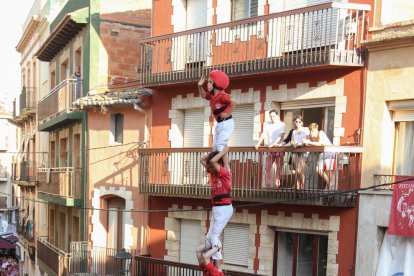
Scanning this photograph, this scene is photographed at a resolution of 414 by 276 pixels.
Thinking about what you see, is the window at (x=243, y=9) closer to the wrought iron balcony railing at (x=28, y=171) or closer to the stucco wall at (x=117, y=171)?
the stucco wall at (x=117, y=171)

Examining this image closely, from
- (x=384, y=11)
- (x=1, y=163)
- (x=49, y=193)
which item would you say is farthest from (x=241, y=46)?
(x=1, y=163)

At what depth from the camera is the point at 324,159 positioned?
1291cm

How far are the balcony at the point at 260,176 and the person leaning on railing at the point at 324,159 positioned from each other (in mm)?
20

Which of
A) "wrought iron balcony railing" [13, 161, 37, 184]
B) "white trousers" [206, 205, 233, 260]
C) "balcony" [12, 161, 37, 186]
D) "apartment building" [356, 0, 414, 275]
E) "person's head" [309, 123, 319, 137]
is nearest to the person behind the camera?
"white trousers" [206, 205, 233, 260]

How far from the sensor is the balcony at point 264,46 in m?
13.1

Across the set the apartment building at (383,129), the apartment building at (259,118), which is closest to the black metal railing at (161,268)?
the apartment building at (259,118)

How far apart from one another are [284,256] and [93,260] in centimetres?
690

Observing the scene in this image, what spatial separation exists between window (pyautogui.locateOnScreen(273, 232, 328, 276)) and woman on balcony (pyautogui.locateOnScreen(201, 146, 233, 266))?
296 inches

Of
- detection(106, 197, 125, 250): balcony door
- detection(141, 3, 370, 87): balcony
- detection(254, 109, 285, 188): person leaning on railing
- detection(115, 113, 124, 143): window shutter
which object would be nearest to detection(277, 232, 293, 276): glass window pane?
detection(254, 109, 285, 188): person leaning on railing

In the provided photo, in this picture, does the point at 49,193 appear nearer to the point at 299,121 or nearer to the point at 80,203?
the point at 80,203

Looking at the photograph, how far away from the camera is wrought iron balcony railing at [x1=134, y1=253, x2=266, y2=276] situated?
50.2 ft

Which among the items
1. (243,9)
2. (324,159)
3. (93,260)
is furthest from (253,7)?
(93,260)

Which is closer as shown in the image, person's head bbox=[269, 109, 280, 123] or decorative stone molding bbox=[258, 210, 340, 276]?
decorative stone molding bbox=[258, 210, 340, 276]

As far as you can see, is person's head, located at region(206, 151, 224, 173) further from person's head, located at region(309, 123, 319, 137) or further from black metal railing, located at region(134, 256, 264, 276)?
black metal railing, located at region(134, 256, 264, 276)
